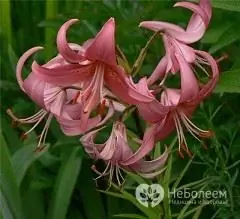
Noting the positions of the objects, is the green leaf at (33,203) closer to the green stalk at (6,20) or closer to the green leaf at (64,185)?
the green leaf at (64,185)

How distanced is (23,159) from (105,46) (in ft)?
1.80

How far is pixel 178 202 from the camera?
1.28m

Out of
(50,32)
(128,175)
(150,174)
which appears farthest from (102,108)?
(50,32)

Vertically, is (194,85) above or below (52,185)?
above

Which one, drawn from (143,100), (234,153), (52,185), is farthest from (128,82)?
(52,185)

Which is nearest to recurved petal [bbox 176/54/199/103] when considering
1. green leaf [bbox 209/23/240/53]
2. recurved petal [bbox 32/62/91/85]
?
recurved petal [bbox 32/62/91/85]

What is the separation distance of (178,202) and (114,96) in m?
0.35

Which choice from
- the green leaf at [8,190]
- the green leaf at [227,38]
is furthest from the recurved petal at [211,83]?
the green leaf at [8,190]

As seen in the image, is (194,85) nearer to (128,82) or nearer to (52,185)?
(128,82)

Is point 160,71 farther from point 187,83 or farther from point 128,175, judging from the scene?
point 128,175

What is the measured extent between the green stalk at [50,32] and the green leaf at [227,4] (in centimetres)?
57

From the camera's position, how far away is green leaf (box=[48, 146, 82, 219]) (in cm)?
131

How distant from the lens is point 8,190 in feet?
4.03

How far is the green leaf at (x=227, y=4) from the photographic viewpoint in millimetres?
1115
